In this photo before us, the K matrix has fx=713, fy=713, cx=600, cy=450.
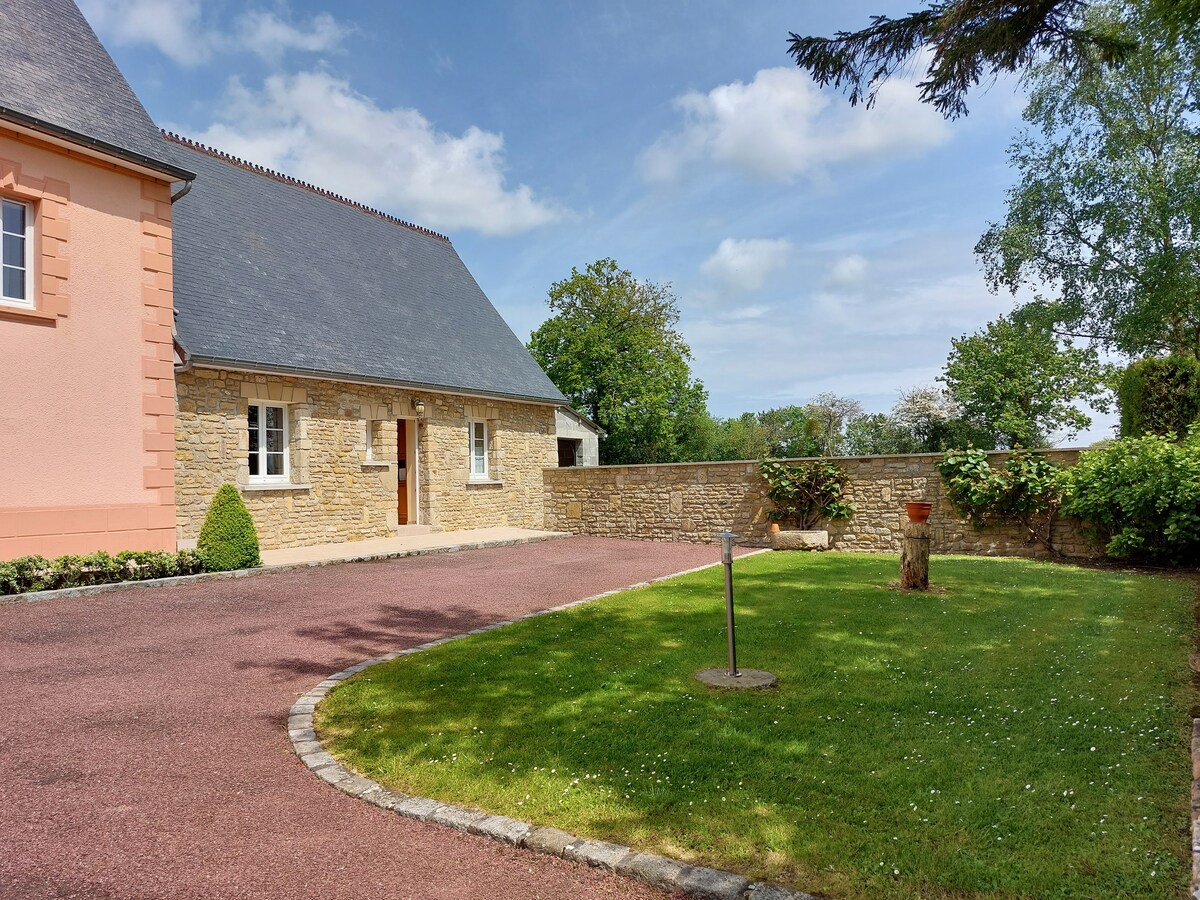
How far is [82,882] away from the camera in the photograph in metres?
2.40

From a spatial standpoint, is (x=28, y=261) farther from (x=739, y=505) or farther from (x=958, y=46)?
(x=739, y=505)

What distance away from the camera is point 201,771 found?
3.34 meters

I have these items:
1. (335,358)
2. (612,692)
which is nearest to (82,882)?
(612,692)

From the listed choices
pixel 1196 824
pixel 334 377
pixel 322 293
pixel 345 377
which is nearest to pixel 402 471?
pixel 345 377

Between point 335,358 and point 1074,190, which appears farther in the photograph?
point 1074,190

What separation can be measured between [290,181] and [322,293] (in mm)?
3704

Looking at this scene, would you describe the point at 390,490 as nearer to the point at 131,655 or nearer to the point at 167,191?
the point at 167,191

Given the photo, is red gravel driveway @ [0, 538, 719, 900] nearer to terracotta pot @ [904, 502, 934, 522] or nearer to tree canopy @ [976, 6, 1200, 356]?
terracotta pot @ [904, 502, 934, 522]

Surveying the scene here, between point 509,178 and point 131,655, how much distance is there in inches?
530

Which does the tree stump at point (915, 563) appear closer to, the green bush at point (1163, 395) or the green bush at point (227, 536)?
the green bush at point (1163, 395)

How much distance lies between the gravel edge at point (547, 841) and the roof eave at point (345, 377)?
8.66 metres

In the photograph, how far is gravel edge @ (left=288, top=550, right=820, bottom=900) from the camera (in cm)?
228

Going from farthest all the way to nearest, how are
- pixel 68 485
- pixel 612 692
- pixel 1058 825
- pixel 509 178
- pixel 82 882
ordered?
pixel 509 178, pixel 68 485, pixel 612 692, pixel 1058 825, pixel 82 882

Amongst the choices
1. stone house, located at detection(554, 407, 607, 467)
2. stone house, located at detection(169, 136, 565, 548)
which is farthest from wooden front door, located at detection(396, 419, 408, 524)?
stone house, located at detection(554, 407, 607, 467)
